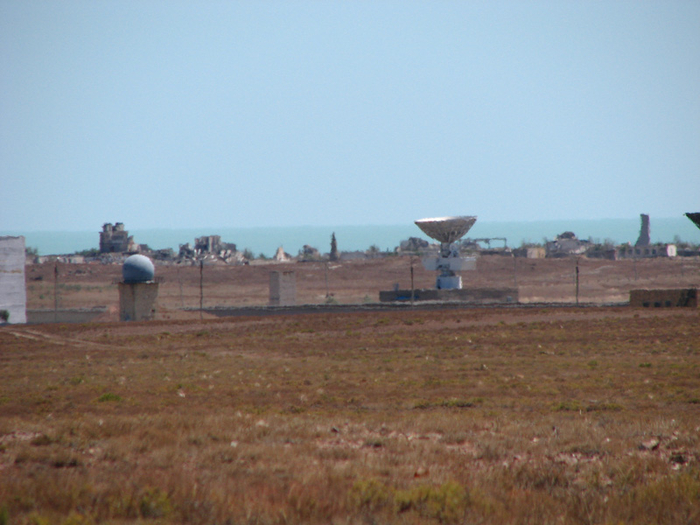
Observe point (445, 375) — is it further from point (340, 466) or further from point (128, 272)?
point (128, 272)

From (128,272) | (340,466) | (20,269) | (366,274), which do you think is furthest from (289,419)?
(366,274)

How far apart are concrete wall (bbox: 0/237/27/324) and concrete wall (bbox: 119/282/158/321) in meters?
12.1

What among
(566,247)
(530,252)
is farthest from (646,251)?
(530,252)

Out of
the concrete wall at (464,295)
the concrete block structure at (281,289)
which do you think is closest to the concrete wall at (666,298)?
the concrete wall at (464,295)

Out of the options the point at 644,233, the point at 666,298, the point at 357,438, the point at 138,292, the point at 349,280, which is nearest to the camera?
the point at 357,438

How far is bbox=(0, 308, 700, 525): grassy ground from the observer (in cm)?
869

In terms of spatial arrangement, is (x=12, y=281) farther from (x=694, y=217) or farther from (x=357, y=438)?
(x=357, y=438)

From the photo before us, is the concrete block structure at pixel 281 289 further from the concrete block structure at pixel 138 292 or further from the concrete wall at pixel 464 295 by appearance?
the concrete block structure at pixel 138 292

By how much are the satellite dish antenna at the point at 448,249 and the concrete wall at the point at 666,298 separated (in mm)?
18387

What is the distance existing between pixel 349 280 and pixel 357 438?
293 feet

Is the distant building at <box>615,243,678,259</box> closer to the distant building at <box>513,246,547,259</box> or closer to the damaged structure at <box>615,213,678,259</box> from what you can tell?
the damaged structure at <box>615,213,678,259</box>

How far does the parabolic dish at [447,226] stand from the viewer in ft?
232

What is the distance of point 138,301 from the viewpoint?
54.7 metres

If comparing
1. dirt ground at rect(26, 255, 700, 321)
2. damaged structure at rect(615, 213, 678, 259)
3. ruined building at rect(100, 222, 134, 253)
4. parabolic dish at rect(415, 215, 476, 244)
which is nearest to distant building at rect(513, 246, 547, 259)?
damaged structure at rect(615, 213, 678, 259)
